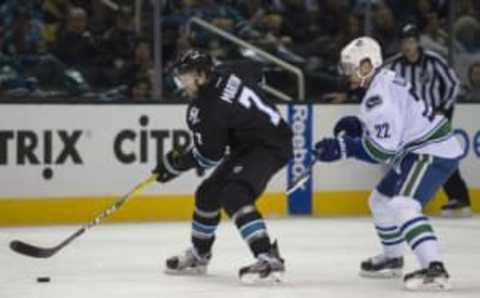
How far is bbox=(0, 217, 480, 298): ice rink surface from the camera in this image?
5961mm

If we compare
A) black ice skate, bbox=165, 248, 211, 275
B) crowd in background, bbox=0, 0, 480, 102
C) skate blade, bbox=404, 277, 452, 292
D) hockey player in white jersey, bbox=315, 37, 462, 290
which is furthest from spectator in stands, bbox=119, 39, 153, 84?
skate blade, bbox=404, 277, 452, 292

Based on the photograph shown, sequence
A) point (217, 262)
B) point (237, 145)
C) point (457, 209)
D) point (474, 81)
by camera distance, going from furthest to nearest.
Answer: point (474, 81) < point (457, 209) < point (217, 262) < point (237, 145)

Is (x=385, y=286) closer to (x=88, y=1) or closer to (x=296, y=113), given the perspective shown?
(x=296, y=113)

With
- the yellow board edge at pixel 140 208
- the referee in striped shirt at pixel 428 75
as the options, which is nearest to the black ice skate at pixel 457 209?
the yellow board edge at pixel 140 208

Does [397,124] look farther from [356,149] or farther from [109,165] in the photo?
[109,165]

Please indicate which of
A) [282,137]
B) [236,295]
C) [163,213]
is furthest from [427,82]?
[236,295]

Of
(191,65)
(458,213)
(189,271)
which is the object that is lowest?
(458,213)

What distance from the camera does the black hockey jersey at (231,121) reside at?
612 cm

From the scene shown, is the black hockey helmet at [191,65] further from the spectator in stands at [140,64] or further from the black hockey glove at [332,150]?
the spectator in stands at [140,64]

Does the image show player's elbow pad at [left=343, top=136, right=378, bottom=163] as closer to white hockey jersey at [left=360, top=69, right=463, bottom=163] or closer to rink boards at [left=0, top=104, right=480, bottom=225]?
white hockey jersey at [left=360, top=69, right=463, bottom=163]

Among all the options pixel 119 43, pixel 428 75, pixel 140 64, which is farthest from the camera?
pixel 119 43

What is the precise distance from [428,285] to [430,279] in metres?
0.04

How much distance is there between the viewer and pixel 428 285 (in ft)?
19.3

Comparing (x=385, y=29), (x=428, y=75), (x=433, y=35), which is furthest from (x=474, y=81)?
(x=428, y=75)
